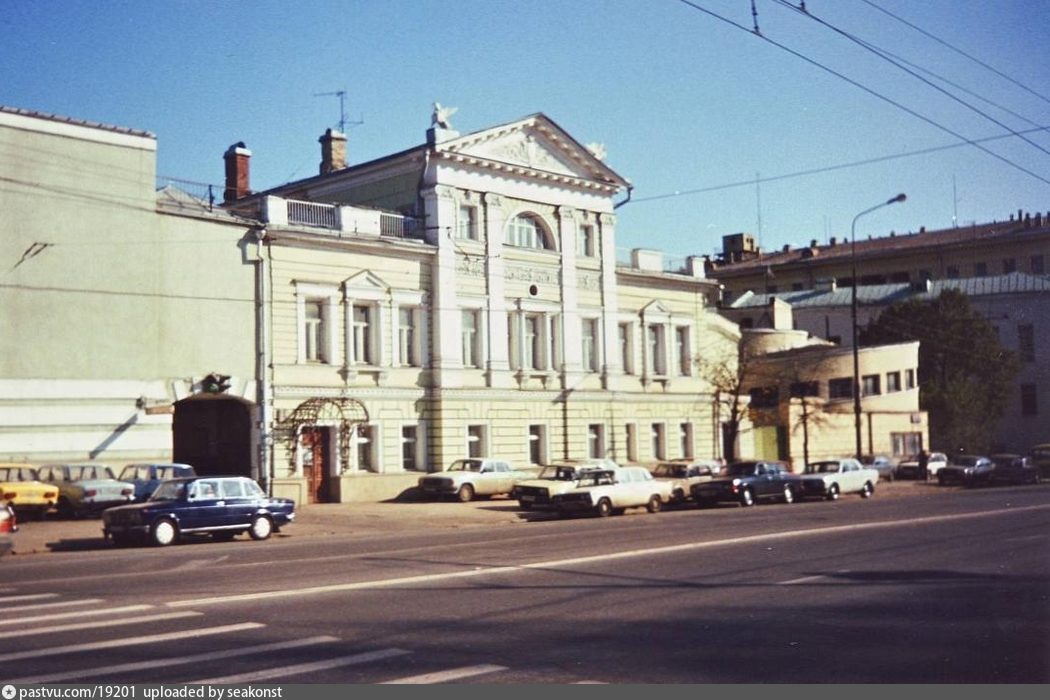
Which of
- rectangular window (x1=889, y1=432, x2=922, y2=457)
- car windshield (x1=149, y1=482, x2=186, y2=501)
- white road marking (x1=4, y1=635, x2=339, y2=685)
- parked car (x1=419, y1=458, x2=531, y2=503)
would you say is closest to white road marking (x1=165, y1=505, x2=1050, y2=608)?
white road marking (x1=4, y1=635, x2=339, y2=685)


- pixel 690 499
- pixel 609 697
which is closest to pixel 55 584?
pixel 609 697

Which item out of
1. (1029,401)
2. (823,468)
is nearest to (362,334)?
(823,468)

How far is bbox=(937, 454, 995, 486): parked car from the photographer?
49.0m

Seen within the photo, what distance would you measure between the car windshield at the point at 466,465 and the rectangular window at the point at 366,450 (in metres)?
2.64

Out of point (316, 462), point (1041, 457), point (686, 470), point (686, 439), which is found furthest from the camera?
point (686, 439)

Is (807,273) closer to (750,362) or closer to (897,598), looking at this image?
(750,362)

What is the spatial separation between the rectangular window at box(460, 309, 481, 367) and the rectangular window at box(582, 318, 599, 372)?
20.0 feet

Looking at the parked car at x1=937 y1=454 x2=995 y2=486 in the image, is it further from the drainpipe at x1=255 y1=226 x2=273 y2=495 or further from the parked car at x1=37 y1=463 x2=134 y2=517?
the parked car at x1=37 y1=463 x2=134 y2=517

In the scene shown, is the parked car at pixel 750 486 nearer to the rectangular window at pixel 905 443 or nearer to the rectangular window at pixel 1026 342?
the rectangular window at pixel 1026 342

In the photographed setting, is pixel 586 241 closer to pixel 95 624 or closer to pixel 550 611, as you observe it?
pixel 550 611

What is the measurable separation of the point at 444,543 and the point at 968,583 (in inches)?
423

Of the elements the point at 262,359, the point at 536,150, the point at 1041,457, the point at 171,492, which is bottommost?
the point at 1041,457

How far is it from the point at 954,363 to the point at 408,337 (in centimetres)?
3644

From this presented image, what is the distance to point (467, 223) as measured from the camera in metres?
40.8
